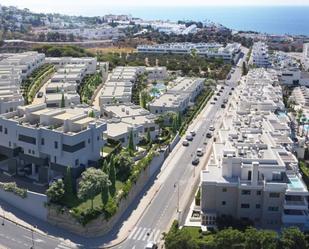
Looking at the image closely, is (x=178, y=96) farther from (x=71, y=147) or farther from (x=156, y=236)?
(x=156, y=236)

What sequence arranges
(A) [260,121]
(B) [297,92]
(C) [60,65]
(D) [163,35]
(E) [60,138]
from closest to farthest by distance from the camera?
(E) [60,138]
(A) [260,121]
(B) [297,92]
(C) [60,65]
(D) [163,35]

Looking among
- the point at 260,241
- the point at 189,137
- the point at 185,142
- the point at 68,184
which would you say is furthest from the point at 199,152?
the point at 260,241

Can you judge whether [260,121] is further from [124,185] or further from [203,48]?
[203,48]

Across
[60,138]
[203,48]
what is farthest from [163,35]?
[60,138]

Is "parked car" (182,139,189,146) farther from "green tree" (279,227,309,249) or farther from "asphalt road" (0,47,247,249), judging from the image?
"green tree" (279,227,309,249)

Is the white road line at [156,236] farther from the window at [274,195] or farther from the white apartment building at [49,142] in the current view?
the white apartment building at [49,142]

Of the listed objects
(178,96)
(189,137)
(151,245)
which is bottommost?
(151,245)
